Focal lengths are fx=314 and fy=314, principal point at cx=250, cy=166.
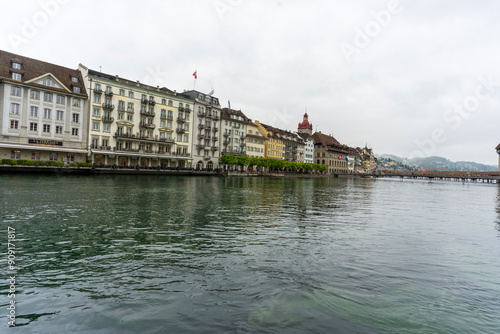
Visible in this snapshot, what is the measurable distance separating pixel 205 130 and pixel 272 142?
148ft

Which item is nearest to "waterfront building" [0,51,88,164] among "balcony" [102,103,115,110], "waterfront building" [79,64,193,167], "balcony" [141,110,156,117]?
"waterfront building" [79,64,193,167]

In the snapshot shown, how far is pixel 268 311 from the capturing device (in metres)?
7.77

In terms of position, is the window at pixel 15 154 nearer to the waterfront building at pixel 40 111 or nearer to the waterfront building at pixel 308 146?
the waterfront building at pixel 40 111

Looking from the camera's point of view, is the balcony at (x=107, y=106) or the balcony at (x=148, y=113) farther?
the balcony at (x=148, y=113)

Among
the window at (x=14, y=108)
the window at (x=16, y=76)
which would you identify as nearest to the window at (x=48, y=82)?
the window at (x=16, y=76)

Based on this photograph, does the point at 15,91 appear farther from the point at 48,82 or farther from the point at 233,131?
the point at 233,131

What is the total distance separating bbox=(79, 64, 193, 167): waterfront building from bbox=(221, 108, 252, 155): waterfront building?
18167 mm

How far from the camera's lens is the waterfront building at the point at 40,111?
210ft

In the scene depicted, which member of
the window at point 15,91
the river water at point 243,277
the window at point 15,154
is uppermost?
the window at point 15,91

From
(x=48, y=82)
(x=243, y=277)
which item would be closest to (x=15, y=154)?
(x=48, y=82)

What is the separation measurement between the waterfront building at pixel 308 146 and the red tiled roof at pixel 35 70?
12391 centimetres

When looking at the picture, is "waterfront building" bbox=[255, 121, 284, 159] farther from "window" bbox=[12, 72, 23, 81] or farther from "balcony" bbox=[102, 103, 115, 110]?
"window" bbox=[12, 72, 23, 81]

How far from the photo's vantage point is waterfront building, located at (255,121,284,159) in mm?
140625

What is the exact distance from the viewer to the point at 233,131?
12075 centimetres
